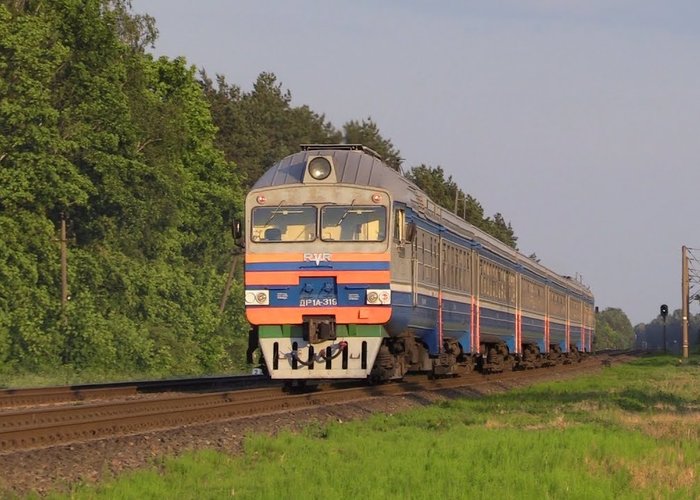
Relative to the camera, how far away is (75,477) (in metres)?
11.6

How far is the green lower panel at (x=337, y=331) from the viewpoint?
2239cm

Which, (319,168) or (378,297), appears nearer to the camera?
(378,297)

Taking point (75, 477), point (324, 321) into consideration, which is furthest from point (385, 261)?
point (75, 477)

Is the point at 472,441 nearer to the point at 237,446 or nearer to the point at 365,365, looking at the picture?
the point at 237,446

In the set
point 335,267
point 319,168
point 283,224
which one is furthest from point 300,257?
point 319,168

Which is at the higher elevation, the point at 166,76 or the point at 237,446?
the point at 166,76

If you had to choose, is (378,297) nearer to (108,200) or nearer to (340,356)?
(340,356)

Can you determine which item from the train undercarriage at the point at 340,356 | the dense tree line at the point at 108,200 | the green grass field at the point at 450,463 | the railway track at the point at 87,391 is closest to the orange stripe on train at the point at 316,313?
the train undercarriage at the point at 340,356

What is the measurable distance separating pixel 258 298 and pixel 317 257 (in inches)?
50.3

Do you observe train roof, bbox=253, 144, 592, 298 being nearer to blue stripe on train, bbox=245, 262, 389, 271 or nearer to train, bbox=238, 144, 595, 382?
train, bbox=238, 144, 595, 382

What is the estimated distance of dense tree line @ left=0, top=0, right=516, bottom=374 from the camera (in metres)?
44.9

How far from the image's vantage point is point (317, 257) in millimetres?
22391

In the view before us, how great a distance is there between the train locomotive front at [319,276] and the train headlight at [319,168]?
0.04m

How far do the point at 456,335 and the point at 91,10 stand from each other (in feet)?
88.7
